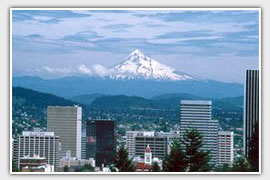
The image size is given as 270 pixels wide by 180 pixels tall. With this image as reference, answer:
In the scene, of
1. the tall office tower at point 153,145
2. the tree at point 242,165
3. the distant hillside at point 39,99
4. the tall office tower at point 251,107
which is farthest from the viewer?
the tall office tower at point 153,145

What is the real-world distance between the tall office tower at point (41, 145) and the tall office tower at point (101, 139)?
46 cm

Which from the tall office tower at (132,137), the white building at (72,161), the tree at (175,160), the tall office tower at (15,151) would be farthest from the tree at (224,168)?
the tall office tower at (15,151)

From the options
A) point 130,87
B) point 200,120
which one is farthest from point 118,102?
point 200,120

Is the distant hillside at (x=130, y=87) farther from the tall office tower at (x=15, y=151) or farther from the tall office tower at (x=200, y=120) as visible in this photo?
the tall office tower at (x=15, y=151)

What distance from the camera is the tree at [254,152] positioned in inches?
439

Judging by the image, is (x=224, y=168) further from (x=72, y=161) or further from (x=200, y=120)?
(x=72, y=161)

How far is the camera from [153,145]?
11742 millimetres

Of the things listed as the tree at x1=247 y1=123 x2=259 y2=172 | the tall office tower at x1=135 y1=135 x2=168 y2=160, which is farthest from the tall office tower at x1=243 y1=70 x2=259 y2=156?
the tall office tower at x1=135 y1=135 x2=168 y2=160

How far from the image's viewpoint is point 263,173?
1105cm

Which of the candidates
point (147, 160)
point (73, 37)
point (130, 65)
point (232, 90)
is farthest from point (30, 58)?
point (232, 90)

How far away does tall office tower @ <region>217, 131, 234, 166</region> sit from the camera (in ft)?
38.2

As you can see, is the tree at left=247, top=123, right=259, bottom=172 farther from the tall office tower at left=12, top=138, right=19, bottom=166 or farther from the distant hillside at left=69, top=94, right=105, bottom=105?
the tall office tower at left=12, top=138, right=19, bottom=166

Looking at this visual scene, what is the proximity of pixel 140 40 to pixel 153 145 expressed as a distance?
1.50 meters

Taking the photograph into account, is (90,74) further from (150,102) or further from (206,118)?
(206,118)
